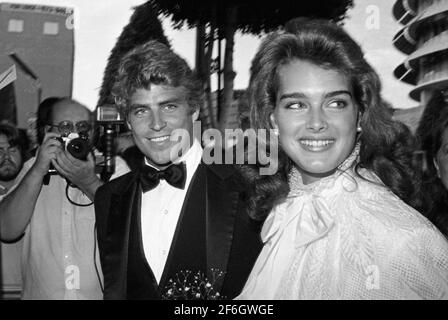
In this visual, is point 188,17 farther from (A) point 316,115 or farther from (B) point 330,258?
(B) point 330,258

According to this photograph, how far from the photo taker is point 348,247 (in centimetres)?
140

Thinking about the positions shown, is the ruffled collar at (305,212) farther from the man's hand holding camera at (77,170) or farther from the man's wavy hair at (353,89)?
the man's hand holding camera at (77,170)

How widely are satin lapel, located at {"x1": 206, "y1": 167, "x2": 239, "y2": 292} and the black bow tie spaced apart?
3.9 inches

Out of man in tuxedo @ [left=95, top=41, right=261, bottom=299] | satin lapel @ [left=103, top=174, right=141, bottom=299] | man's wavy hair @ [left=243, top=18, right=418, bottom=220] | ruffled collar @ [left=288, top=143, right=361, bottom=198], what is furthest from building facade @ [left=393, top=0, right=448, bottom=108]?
satin lapel @ [left=103, top=174, right=141, bottom=299]

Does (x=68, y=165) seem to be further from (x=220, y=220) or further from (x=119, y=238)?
(x=220, y=220)

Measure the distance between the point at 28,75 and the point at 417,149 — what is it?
5.11 ft

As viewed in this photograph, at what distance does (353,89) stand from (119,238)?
0.89 metres

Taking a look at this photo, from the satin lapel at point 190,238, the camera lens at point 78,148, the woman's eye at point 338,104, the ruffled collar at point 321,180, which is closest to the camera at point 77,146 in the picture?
the camera lens at point 78,148

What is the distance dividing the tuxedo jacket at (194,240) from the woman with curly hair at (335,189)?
8 centimetres

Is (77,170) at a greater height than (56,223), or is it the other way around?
(77,170)

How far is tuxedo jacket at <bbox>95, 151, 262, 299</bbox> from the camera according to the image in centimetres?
164

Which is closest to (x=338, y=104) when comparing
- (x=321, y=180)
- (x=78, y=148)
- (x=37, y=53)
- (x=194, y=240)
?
(x=321, y=180)

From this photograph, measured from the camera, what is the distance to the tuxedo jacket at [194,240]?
64.6 inches
